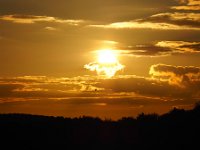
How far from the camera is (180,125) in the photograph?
197 metres

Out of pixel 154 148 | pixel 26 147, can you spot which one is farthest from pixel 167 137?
pixel 26 147

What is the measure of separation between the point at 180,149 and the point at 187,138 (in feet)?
17.8

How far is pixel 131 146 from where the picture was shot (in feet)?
651

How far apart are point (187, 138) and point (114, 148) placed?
70.5 ft

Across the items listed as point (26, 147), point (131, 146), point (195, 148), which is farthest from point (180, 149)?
point (26, 147)

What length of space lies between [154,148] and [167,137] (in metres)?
4.89

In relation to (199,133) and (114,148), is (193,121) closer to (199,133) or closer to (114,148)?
(199,133)

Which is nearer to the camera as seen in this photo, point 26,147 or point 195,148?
point 195,148

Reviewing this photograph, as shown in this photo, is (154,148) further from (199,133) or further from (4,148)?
(4,148)

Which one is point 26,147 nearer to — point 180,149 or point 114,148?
point 114,148

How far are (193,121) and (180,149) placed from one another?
11.8 meters

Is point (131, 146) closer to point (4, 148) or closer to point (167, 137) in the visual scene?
point (167, 137)

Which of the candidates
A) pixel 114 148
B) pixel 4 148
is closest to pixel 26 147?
pixel 4 148

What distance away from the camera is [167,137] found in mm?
195250
